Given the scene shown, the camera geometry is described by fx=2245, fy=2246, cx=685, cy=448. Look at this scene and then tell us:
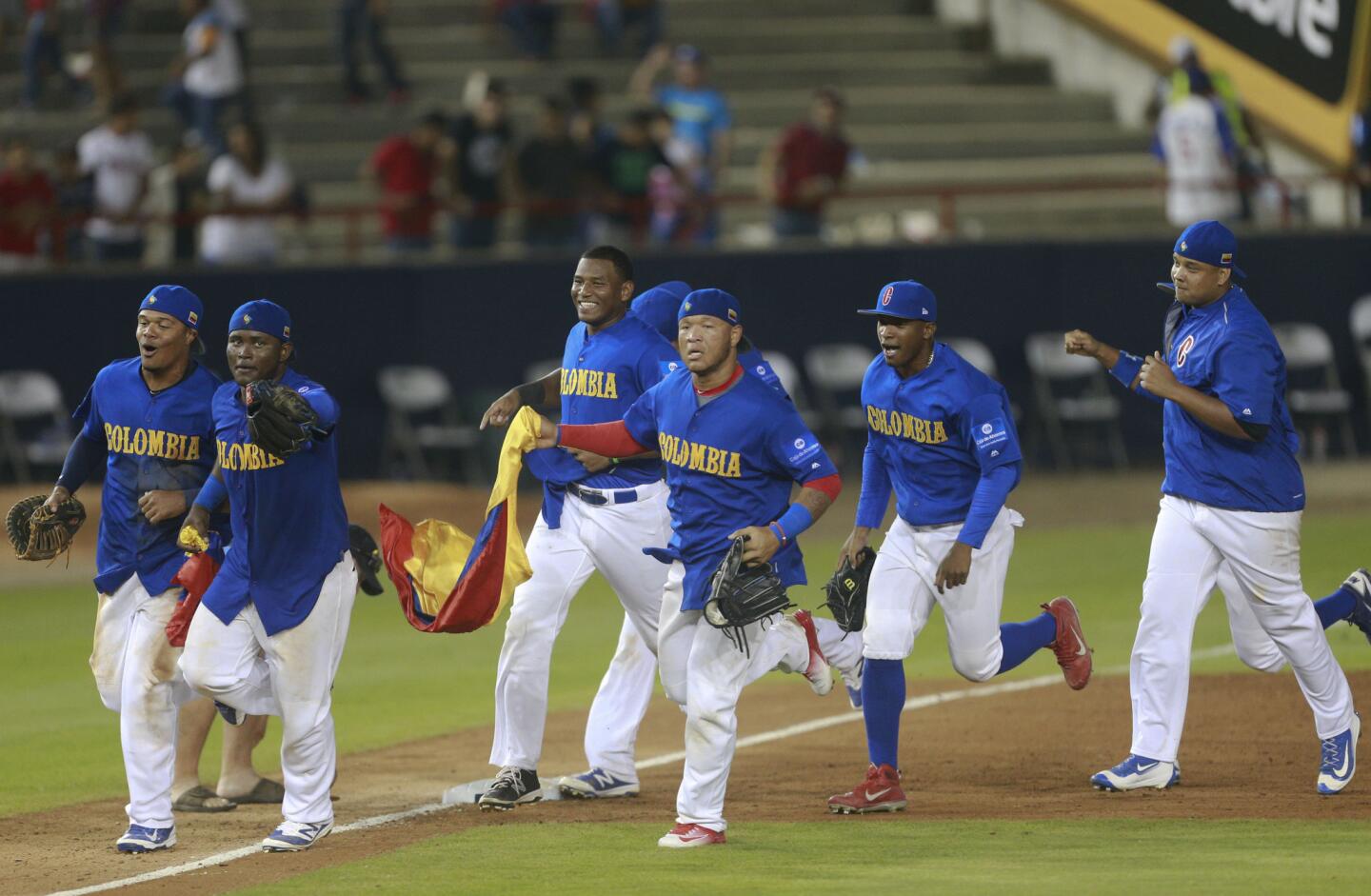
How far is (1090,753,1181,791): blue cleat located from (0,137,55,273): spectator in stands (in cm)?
1451

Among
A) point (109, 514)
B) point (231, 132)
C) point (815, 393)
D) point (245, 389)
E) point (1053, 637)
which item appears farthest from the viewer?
point (815, 393)

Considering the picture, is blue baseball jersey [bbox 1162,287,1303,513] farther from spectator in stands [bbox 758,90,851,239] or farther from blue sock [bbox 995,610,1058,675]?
spectator in stands [bbox 758,90,851,239]

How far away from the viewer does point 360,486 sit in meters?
22.2

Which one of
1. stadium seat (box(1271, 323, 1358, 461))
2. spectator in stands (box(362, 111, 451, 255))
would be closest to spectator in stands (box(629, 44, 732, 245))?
spectator in stands (box(362, 111, 451, 255))

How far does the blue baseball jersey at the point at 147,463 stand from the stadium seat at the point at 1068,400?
596 inches

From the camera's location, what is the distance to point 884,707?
31.6 feet

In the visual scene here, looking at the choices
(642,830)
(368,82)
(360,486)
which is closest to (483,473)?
(360,486)

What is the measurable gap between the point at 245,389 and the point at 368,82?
18916mm

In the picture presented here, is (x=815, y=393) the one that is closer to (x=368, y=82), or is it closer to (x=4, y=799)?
(x=368, y=82)

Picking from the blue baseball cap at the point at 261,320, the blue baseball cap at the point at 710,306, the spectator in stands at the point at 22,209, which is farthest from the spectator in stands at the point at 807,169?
the blue baseball cap at the point at 261,320

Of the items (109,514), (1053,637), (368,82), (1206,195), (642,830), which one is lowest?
(642,830)

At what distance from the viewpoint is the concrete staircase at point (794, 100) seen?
1029 inches

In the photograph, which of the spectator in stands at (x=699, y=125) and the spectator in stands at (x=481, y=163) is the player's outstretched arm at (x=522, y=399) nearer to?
the spectator in stands at (x=481, y=163)

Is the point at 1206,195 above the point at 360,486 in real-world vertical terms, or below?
above
